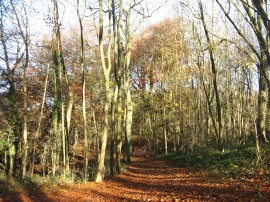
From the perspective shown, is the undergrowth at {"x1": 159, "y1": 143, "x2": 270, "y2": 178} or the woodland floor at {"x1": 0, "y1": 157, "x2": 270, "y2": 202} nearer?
the woodland floor at {"x1": 0, "y1": 157, "x2": 270, "y2": 202}

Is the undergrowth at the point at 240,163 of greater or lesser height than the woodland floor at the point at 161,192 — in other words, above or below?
above

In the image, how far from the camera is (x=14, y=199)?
30.4 ft

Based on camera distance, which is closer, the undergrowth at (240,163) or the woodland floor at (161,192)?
the woodland floor at (161,192)

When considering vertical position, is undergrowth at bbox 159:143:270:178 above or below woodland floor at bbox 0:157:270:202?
above

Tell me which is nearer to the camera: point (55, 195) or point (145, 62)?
point (55, 195)

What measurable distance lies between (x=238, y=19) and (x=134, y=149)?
2318 centimetres

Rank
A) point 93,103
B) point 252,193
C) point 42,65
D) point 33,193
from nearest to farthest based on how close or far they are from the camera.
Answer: point 252,193, point 33,193, point 42,65, point 93,103

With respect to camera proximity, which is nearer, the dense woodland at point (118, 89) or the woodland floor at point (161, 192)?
the woodland floor at point (161, 192)

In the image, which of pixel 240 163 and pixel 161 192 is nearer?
pixel 161 192

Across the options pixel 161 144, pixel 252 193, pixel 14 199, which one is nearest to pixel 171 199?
pixel 252 193

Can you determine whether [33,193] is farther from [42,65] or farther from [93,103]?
[93,103]

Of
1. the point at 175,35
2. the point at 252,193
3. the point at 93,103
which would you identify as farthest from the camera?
the point at 175,35

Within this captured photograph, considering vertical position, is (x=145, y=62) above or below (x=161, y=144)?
above

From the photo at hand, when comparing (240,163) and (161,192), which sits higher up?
(240,163)
